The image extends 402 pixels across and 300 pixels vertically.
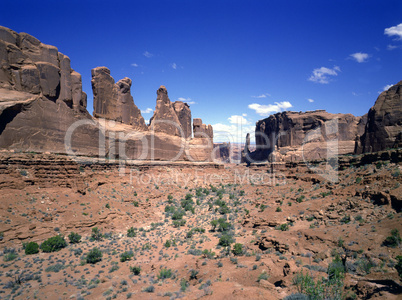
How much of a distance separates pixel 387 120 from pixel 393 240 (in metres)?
17.5

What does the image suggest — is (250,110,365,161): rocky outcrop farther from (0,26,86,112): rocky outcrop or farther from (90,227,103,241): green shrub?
(0,26,86,112): rocky outcrop

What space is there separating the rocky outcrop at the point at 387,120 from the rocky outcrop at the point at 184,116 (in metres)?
28.4

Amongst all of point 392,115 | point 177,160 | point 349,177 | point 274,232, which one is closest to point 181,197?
point 177,160

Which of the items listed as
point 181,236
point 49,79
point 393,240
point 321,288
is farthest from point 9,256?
point 393,240

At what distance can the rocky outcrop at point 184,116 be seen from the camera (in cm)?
4191

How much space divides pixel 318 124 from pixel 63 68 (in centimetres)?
5398

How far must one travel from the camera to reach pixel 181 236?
16.9 meters

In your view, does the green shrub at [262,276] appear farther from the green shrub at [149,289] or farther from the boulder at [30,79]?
the boulder at [30,79]

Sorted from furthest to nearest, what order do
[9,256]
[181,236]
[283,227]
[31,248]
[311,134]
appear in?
[311,134] < [181,236] < [283,227] < [31,248] < [9,256]

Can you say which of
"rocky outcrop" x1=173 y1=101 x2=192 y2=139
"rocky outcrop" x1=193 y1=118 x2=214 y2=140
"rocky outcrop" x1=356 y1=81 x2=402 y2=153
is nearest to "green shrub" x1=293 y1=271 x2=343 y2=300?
"rocky outcrop" x1=356 y1=81 x2=402 y2=153

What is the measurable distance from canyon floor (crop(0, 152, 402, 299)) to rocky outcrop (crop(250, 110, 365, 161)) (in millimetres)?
28872

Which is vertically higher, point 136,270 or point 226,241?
point 226,241

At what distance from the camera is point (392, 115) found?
70.5ft

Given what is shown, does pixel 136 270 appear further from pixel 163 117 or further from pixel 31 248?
pixel 163 117
